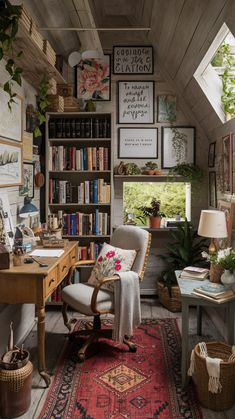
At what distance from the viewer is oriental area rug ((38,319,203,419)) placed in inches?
95.6

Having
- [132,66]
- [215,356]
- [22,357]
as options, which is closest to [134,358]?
[215,356]

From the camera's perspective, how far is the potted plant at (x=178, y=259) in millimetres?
4215

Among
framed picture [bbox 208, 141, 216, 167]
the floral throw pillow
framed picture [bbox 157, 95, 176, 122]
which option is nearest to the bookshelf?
framed picture [bbox 157, 95, 176, 122]

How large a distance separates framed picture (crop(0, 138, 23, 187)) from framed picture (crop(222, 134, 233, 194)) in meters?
1.86

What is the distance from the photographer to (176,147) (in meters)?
4.59

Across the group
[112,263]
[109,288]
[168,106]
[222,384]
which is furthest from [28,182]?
[222,384]

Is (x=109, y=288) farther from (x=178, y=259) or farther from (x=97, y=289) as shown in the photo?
(x=178, y=259)

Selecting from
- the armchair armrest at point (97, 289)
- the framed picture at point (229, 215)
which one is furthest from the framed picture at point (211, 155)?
the armchair armrest at point (97, 289)

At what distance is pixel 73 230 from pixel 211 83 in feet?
7.09

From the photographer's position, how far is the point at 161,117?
15.1 ft

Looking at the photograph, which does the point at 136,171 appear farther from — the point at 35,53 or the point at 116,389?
the point at 116,389

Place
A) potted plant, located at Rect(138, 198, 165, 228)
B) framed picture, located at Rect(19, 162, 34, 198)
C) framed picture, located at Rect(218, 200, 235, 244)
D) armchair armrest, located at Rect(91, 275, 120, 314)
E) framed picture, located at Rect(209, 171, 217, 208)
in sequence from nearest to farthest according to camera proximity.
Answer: armchair armrest, located at Rect(91, 275, 120, 314) < framed picture, located at Rect(218, 200, 235, 244) < framed picture, located at Rect(19, 162, 34, 198) < framed picture, located at Rect(209, 171, 217, 208) < potted plant, located at Rect(138, 198, 165, 228)

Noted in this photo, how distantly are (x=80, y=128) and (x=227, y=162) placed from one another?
1.76 meters

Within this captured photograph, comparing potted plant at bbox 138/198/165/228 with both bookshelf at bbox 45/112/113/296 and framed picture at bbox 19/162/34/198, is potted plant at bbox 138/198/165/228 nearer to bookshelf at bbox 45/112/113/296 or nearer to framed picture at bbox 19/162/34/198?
bookshelf at bbox 45/112/113/296
